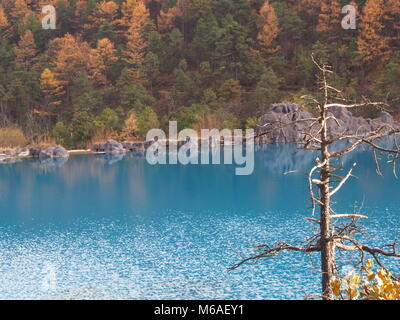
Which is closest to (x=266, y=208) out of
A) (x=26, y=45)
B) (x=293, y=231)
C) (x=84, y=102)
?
(x=293, y=231)

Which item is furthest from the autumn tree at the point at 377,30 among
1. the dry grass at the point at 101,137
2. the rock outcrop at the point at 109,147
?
the rock outcrop at the point at 109,147

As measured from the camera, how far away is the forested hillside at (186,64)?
32.9 metres

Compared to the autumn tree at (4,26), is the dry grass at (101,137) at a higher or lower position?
lower

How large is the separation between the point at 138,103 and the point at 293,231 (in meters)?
22.9

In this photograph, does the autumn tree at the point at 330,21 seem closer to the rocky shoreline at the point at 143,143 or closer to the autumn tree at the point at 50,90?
the rocky shoreline at the point at 143,143

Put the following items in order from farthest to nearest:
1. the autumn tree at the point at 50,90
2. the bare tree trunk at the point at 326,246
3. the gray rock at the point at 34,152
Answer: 1. the autumn tree at the point at 50,90
2. the gray rock at the point at 34,152
3. the bare tree trunk at the point at 326,246

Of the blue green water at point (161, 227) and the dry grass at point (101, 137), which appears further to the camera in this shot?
the dry grass at point (101, 137)

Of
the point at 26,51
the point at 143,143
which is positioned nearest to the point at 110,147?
the point at 143,143

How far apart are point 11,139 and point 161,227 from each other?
60.4ft

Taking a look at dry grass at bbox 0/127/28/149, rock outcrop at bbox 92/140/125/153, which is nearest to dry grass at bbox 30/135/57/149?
dry grass at bbox 0/127/28/149

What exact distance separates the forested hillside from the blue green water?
9.62 metres

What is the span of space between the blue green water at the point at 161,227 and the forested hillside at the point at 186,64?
962 cm

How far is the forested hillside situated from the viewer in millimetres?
32938

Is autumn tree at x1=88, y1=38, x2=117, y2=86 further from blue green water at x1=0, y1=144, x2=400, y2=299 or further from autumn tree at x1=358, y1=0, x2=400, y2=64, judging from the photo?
blue green water at x1=0, y1=144, x2=400, y2=299
